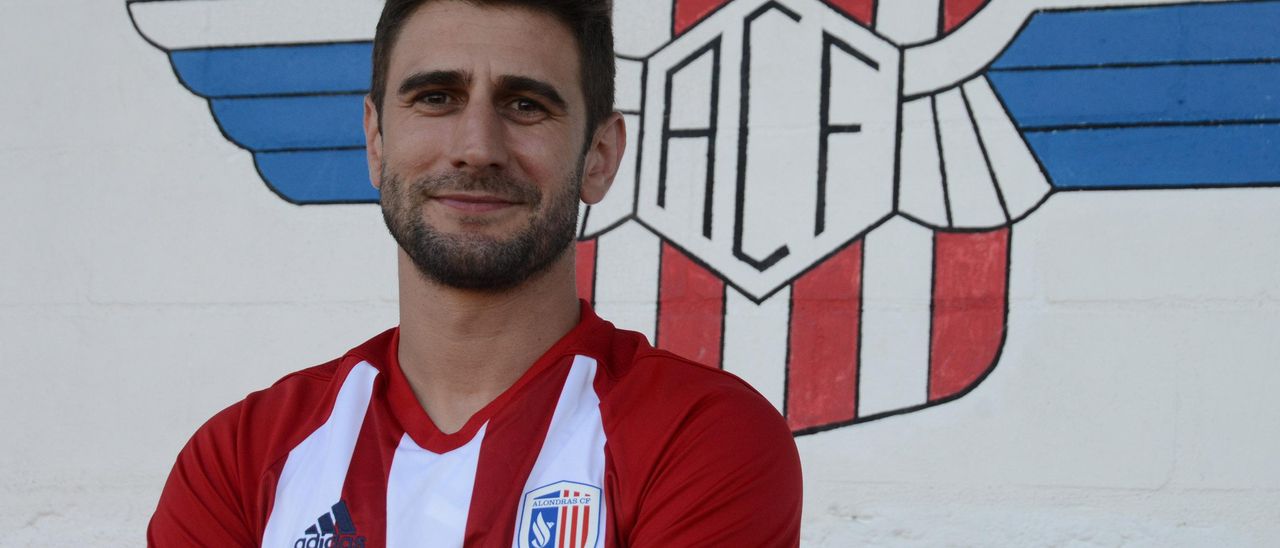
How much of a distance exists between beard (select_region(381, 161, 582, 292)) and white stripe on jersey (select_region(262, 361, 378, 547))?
0.58 ft

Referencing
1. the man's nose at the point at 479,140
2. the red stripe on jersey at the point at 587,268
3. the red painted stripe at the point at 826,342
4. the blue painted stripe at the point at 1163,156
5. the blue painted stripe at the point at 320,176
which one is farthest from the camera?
the blue painted stripe at the point at 320,176

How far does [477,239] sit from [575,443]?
9.2 inches

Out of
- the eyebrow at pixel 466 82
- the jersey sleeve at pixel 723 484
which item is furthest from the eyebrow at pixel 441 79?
the jersey sleeve at pixel 723 484

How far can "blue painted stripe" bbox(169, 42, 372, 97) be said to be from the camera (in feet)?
8.32

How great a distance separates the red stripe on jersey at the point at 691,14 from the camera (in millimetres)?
2377

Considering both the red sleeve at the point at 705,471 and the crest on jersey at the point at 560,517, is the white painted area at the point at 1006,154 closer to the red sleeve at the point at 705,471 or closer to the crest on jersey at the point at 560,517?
the red sleeve at the point at 705,471

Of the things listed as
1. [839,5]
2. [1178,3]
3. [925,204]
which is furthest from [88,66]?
[1178,3]

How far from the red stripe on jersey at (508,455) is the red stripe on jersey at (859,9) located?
4.17 ft

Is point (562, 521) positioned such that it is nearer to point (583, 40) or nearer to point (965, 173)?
point (583, 40)

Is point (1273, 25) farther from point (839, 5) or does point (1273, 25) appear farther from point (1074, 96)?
point (839, 5)

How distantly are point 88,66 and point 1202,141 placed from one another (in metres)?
2.28

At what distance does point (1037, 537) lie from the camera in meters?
2.13

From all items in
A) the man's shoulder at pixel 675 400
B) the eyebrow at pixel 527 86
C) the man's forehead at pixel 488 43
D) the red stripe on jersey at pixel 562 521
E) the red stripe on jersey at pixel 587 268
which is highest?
the man's forehead at pixel 488 43

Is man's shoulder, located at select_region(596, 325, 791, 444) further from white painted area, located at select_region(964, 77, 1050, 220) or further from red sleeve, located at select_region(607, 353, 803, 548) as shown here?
white painted area, located at select_region(964, 77, 1050, 220)
